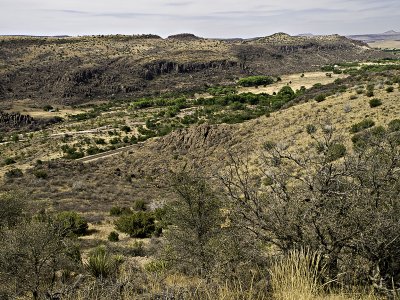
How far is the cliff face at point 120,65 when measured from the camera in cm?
10512

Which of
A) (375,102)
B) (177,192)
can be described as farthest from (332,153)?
(375,102)

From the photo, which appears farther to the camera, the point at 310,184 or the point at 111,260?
the point at 111,260

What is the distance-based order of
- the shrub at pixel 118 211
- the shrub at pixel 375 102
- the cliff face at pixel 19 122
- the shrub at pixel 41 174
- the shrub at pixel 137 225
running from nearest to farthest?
the shrub at pixel 137 225 → the shrub at pixel 118 211 → the shrub at pixel 375 102 → the shrub at pixel 41 174 → the cliff face at pixel 19 122

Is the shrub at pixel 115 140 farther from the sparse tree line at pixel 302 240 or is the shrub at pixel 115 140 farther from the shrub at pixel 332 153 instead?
the shrub at pixel 332 153

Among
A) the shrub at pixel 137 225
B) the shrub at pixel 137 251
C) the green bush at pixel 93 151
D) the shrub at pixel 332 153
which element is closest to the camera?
the shrub at pixel 332 153

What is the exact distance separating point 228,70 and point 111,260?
114 m

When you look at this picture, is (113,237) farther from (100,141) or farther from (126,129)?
(126,129)

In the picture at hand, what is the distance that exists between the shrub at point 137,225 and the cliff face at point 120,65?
85.6m

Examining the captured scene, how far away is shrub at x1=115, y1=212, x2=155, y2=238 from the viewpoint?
59.3 ft

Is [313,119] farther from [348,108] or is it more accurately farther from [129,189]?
[129,189]

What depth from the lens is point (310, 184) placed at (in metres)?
5.80

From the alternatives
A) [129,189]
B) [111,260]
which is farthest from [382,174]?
[129,189]

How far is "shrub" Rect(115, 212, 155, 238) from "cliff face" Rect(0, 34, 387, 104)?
8565 centimetres

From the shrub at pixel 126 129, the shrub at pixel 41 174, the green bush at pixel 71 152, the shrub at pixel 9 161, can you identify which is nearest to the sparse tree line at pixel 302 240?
the shrub at pixel 41 174
